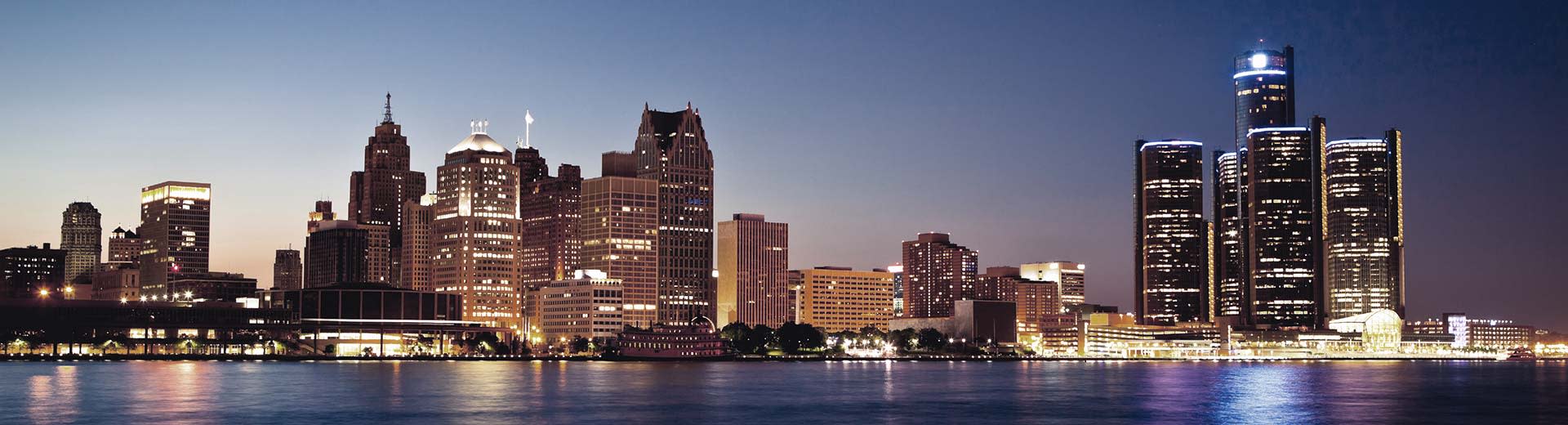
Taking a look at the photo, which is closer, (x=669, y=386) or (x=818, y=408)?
(x=818, y=408)

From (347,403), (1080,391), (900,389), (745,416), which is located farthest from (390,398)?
(1080,391)

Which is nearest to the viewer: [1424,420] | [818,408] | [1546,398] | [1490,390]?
[1424,420]

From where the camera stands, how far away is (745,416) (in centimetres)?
12912

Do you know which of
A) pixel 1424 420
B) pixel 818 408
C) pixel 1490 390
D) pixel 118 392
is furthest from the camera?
pixel 1490 390

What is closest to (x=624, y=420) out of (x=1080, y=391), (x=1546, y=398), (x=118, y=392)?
(x=118, y=392)

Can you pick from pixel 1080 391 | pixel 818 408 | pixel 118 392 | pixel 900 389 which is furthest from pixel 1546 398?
pixel 118 392

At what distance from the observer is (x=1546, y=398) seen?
557ft

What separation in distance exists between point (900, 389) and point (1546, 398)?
63.6 m

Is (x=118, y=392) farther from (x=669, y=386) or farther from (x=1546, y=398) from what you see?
(x=1546, y=398)

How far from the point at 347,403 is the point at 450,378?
179ft

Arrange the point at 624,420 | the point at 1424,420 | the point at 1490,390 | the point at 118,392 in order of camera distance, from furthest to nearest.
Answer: the point at 1490,390 < the point at 118,392 < the point at 1424,420 < the point at 624,420

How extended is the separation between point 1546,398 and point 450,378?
116 m

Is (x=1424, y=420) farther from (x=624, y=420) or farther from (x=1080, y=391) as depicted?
(x=624, y=420)

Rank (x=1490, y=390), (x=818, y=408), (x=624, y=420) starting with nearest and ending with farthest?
(x=624, y=420) → (x=818, y=408) → (x=1490, y=390)
